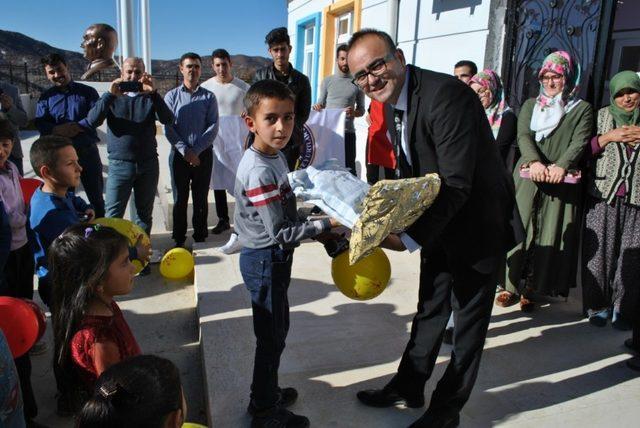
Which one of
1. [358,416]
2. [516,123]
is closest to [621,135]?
[516,123]

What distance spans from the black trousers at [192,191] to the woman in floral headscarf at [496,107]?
2964mm

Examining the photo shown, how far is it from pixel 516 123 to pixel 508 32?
1.46 m

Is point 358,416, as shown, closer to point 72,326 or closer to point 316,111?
point 72,326

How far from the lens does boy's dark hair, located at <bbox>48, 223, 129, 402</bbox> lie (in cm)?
201

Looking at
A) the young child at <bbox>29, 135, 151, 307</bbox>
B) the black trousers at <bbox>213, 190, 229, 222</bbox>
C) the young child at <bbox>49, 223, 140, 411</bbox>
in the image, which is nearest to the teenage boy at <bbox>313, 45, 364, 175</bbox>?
the black trousers at <bbox>213, 190, 229, 222</bbox>

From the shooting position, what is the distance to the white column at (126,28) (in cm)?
862

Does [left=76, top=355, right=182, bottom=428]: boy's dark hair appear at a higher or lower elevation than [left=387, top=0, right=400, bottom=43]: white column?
lower

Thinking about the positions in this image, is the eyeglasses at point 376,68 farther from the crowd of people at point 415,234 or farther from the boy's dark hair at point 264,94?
the boy's dark hair at point 264,94

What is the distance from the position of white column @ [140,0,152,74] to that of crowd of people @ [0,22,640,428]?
241 inches

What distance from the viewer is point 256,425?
2.31m

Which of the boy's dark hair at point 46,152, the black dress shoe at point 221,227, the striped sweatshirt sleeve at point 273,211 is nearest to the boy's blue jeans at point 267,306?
the striped sweatshirt sleeve at point 273,211

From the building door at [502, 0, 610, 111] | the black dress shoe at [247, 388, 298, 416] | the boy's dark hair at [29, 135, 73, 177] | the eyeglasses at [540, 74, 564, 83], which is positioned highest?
the building door at [502, 0, 610, 111]

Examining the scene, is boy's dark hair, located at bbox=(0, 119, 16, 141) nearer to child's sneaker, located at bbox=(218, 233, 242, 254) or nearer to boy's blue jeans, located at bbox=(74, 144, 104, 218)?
boy's blue jeans, located at bbox=(74, 144, 104, 218)

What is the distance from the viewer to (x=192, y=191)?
5.36 metres
